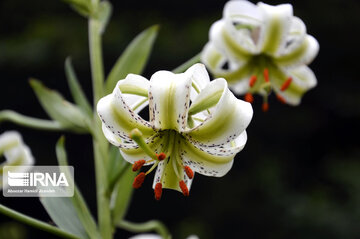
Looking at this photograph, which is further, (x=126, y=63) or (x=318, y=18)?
(x=318, y=18)

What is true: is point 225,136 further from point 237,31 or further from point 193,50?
point 193,50

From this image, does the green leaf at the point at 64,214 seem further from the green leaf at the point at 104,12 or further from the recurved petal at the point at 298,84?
the recurved petal at the point at 298,84

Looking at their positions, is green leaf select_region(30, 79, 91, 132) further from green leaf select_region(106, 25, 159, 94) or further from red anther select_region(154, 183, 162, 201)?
red anther select_region(154, 183, 162, 201)

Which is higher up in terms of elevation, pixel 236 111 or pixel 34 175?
pixel 236 111

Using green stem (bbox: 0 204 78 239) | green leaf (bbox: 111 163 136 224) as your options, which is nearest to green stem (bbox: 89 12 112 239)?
green leaf (bbox: 111 163 136 224)

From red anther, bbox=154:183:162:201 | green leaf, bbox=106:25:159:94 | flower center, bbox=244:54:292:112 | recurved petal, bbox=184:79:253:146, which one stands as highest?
recurved petal, bbox=184:79:253:146

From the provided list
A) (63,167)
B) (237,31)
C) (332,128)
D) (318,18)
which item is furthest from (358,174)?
(63,167)

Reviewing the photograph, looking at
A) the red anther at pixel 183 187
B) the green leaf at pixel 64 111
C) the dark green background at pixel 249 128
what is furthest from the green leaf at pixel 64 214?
the dark green background at pixel 249 128
